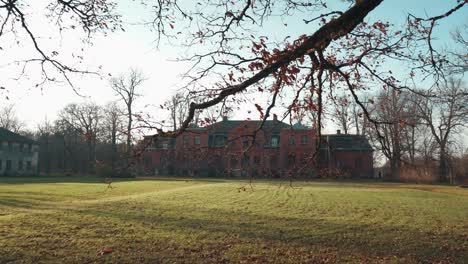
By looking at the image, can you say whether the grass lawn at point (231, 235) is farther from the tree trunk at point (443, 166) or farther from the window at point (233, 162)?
the tree trunk at point (443, 166)

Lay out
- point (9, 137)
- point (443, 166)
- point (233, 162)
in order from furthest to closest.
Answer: point (9, 137)
point (443, 166)
point (233, 162)

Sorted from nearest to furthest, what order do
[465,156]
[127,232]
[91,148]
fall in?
1. [127,232]
2. [465,156]
3. [91,148]

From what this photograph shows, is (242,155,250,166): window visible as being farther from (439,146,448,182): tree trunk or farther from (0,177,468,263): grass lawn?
(439,146,448,182): tree trunk

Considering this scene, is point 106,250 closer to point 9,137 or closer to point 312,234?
point 312,234

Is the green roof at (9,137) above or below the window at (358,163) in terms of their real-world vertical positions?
above

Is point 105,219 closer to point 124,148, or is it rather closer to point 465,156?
point 124,148

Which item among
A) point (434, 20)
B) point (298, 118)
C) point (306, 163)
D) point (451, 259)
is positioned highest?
point (434, 20)

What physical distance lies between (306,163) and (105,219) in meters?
8.23

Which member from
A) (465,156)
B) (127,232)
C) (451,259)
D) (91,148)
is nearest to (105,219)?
(127,232)

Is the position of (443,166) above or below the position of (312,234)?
above

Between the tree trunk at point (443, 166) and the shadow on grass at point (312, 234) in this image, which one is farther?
the tree trunk at point (443, 166)

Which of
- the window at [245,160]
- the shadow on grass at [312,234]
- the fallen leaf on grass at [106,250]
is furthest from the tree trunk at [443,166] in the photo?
the fallen leaf on grass at [106,250]

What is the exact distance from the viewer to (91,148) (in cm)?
6825

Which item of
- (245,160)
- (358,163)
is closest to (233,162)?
(245,160)
